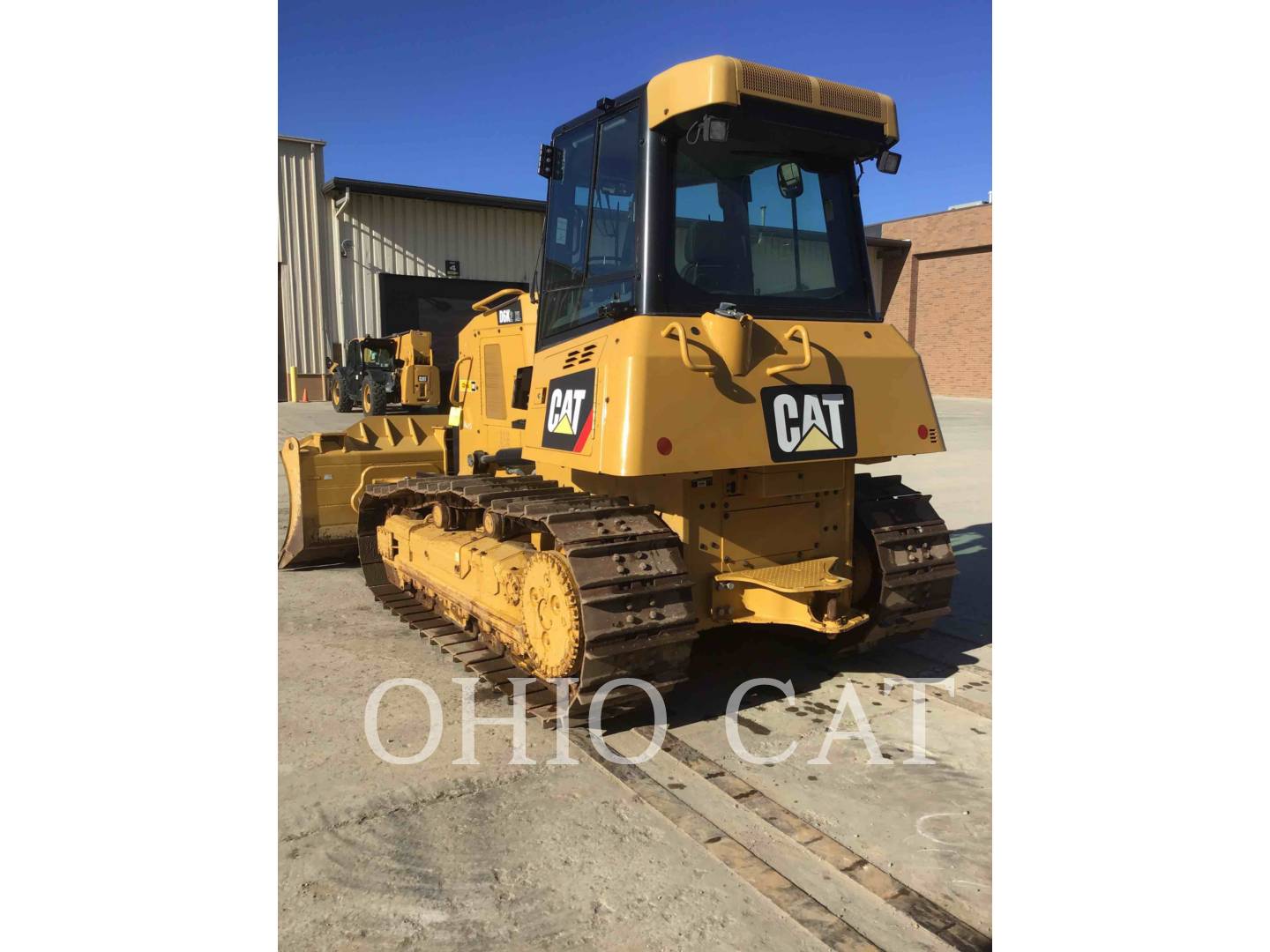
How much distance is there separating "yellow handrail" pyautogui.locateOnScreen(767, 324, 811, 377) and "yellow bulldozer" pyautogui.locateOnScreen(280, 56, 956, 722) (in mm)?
14

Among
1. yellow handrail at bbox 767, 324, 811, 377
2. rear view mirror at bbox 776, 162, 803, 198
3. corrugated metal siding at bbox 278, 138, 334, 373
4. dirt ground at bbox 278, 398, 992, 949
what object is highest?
corrugated metal siding at bbox 278, 138, 334, 373

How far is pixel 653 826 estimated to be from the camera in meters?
3.45

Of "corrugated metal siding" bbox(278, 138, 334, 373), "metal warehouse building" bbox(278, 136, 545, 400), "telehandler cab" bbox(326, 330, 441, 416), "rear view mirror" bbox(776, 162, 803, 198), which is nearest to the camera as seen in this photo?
"rear view mirror" bbox(776, 162, 803, 198)

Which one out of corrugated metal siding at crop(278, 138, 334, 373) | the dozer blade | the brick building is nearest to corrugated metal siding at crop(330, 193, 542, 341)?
corrugated metal siding at crop(278, 138, 334, 373)

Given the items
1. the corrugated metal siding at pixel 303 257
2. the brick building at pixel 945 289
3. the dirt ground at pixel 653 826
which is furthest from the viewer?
the brick building at pixel 945 289

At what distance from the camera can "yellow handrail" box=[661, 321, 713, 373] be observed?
4.05 m

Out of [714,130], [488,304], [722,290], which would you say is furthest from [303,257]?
A: [714,130]

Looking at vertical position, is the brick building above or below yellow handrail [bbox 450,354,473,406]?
above

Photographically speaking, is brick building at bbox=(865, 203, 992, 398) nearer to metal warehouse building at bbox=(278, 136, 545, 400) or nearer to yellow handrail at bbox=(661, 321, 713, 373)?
metal warehouse building at bbox=(278, 136, 545, 400)

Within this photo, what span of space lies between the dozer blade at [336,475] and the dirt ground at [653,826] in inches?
96.0

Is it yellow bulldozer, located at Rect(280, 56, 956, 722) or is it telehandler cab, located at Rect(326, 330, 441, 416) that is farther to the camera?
telehandler cab, located at Rect(326, 330, 441, 416)

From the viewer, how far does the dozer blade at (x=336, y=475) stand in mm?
7477

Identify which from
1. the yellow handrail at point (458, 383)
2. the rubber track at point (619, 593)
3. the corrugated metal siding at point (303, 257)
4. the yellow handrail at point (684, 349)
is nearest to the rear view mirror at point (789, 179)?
the yellow handrail at point (684, 349)

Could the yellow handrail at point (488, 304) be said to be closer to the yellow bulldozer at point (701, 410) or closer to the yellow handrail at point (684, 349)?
the yellow bulldozer at point (701, 410)
